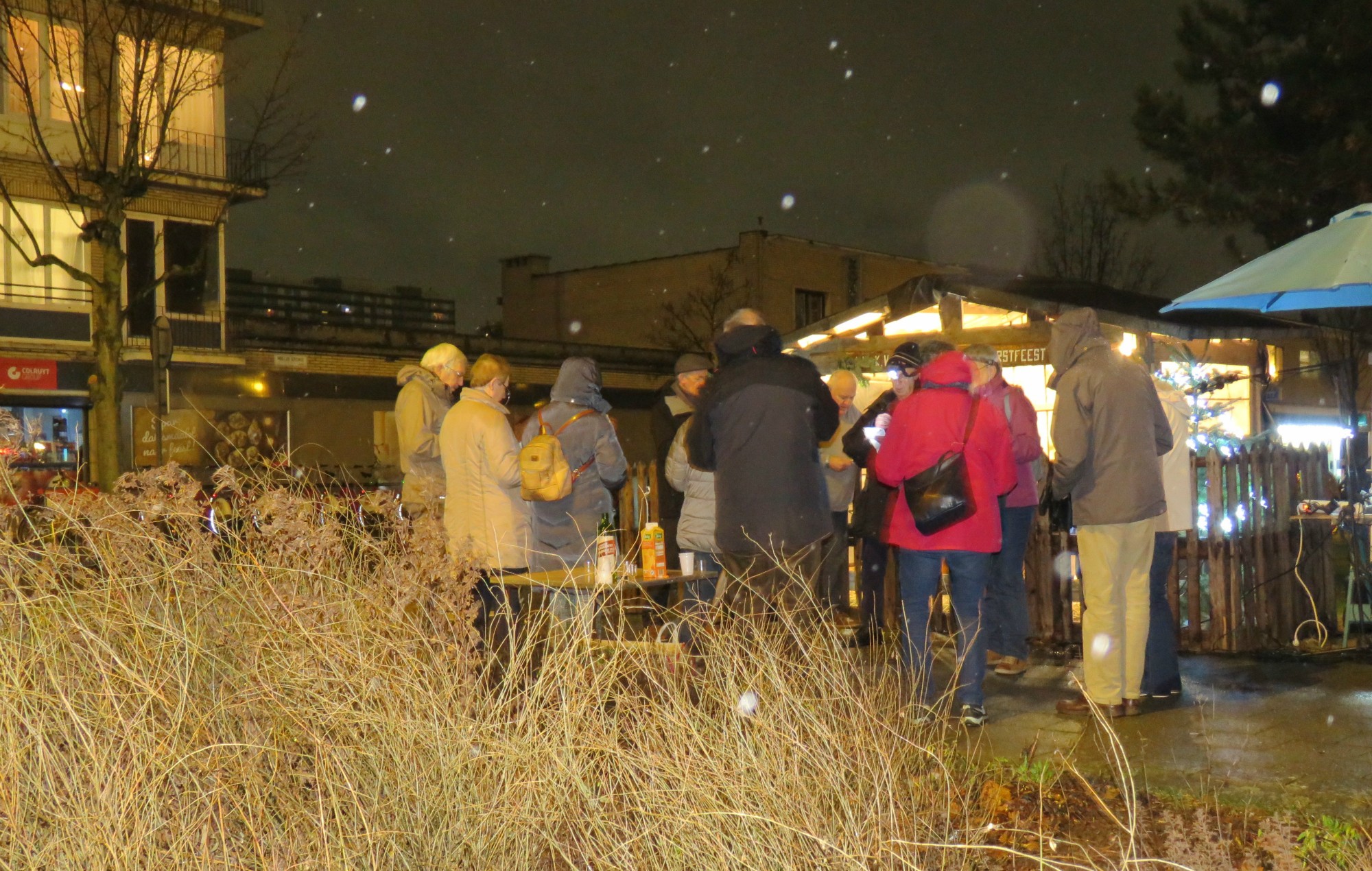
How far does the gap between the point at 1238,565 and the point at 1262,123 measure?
43.2ft

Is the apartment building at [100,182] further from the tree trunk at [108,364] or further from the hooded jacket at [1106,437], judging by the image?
the hooded jacket at [1106,437]

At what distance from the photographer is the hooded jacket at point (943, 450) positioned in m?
6.04

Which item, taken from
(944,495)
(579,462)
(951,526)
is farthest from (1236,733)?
(579,462)

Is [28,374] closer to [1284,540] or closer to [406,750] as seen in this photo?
[1284,540]

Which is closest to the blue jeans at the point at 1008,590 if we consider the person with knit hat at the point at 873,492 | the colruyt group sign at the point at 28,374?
the person with knit hat at the point at 873,492

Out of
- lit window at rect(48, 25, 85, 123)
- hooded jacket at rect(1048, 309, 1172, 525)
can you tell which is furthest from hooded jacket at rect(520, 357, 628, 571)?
lit window at rect(48, 25, 85, 123)

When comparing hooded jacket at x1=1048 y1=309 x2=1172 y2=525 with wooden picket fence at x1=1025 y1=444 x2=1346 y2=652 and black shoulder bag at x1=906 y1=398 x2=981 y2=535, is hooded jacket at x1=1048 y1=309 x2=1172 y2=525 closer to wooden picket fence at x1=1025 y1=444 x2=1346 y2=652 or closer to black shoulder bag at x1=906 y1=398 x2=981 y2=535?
black shoulder bag at x1=906 y1=398 x2=981 y2=535

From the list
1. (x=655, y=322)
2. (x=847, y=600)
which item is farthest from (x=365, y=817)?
(x=655, y=322)

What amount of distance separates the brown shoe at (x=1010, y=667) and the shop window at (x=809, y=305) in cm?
3901

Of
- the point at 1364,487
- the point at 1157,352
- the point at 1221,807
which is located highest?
the point at 1157,352

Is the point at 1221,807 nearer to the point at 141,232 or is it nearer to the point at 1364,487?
the point at 1364,487

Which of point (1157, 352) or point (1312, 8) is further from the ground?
point (1312, 8)

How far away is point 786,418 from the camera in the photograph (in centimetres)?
575

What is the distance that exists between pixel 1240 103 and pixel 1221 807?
56.5ft
